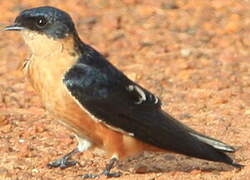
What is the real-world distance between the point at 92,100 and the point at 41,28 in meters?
0.71

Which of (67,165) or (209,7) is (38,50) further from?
(209,7)

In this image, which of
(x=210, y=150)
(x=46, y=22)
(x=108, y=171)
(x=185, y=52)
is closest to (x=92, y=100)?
(x=108, y=171)

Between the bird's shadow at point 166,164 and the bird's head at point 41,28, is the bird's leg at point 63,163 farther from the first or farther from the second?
the bird's head at point 41,28

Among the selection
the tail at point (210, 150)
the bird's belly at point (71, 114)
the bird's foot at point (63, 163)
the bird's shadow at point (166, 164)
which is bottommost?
the bird's shadow at point (166, 164)

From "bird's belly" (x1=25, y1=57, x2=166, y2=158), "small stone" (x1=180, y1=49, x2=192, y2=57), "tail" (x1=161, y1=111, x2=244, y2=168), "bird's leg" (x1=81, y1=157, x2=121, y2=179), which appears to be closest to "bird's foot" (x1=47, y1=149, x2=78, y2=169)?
"bird's leg" (x1=81, y1=157, x2=121, y2=179)

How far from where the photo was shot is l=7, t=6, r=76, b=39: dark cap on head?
8.24 meters

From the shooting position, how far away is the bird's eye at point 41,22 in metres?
8.26

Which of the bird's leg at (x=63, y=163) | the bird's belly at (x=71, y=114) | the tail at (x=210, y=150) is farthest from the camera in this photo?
the bird's leg at (x=63, y=163)

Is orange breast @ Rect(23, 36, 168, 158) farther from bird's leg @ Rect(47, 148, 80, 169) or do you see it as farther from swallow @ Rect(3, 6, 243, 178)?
bird's leg @ Rect(47, 148, 80, 169)

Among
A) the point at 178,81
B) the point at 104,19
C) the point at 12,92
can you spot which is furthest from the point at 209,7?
the point at 12,92

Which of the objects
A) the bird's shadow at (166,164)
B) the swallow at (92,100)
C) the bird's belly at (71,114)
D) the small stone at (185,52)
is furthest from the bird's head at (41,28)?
the small stone at (185,52)

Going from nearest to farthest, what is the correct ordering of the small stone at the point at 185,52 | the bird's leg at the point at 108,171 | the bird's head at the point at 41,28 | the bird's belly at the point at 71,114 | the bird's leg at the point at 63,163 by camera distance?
the bird's belly at the point at 71,114
the bird's head at the point at 41,28
the bird's leg at the point at 108,171
the bird's leg at the point at 63,163
the small stone at the point at 185,52

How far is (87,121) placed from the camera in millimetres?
8133

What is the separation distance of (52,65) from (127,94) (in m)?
0.73
